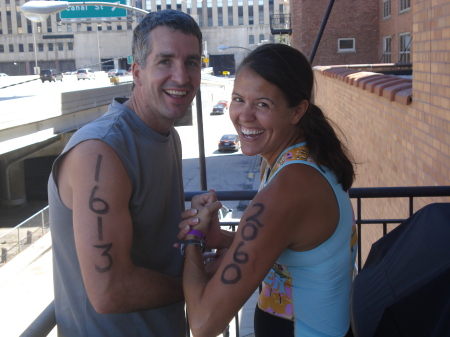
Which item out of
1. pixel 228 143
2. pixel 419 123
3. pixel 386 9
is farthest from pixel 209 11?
pixel 419 123

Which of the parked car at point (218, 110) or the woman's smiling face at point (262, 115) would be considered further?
the parked car at point (218, 110)

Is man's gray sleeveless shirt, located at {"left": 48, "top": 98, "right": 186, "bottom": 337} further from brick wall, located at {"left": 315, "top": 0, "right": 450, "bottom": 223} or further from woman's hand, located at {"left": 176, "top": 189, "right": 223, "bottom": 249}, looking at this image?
brick wall, located at {"left": 315, "top": 0, "right": 450, "bottom": 223}

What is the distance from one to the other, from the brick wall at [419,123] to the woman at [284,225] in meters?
1.49

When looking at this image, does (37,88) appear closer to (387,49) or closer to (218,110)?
(387,49)

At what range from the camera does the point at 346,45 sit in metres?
25.4

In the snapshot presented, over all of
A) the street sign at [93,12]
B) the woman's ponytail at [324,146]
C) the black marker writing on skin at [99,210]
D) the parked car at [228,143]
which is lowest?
the parked car at [228,143]

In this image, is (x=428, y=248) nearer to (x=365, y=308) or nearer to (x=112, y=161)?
(x=365, y=308)

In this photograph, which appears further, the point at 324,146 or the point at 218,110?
the point at 218,110

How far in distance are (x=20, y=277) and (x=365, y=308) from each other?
17.6 metres

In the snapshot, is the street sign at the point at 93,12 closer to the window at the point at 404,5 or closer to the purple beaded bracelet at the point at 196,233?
the window at the point at 404,5

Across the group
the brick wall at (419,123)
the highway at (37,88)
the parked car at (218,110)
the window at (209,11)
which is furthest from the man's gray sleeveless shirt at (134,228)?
the window at (209,11)

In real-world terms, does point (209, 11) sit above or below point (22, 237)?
above

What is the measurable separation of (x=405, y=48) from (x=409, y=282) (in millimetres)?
19391

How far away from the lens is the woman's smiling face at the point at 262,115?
6.59 ft
